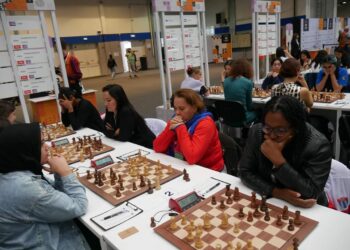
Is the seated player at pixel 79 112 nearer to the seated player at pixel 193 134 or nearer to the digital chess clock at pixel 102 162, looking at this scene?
the digital chess clock at pixel 102 162

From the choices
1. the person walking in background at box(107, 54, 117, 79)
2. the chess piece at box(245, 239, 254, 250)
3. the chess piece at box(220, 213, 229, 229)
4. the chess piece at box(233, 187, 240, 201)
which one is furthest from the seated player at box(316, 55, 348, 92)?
the person walking in background at box(107, 54, 117, 79)

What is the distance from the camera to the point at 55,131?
339cm

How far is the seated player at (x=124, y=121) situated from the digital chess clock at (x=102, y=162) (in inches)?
21.2

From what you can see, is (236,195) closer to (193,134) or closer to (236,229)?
(236,229)

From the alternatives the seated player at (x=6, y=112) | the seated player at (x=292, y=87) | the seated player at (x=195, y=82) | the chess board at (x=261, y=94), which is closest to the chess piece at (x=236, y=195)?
the seated player at (x=292, y=87)

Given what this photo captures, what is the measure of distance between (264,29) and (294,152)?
628cm

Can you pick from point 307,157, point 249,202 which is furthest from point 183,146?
point 307,157

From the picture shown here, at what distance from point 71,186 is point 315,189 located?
1.30 m

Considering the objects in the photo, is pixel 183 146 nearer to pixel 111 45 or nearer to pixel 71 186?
pixel 71 186

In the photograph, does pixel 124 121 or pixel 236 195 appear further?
pixel 124 121

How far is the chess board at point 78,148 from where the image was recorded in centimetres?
247

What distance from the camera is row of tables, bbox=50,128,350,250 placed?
1.24 meters

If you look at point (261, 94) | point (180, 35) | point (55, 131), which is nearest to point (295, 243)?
point (55, 131)

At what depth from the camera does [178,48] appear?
5375 mm
